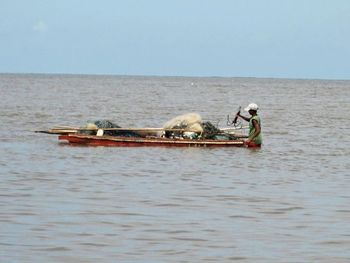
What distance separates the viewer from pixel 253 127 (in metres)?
18.7

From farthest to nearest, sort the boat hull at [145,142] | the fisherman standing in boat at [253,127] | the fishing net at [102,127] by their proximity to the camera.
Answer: the fishing net at [102,127], the boat hull at [145,142], the fisherman standing in boat at [253,127]

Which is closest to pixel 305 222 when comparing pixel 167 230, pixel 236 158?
pixel 167 230

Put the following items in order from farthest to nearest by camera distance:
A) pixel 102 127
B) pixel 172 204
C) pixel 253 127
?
pixel 102 127 → pixel 253 127 → pixel 172 204

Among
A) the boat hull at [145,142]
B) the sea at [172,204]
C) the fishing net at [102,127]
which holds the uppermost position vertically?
the fishing net at [102,127]

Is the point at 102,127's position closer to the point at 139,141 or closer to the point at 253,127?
the point at 139,141

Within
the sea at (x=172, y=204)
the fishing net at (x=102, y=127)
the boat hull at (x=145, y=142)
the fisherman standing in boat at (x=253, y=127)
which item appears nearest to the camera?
the sea at (x=172, y=204)

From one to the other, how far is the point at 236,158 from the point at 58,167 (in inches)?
143

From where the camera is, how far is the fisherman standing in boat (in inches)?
722

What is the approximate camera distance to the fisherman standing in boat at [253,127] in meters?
18.3

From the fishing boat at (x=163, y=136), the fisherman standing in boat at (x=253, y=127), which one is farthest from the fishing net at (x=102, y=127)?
the fisherman standing in boat at (x=253, y=127)

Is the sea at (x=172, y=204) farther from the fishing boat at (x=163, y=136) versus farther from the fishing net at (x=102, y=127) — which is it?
the fishing net at (x=102, y=127)

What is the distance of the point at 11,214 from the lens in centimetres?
1017

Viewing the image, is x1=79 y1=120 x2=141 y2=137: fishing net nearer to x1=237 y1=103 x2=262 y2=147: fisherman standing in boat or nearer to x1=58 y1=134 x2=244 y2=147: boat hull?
x1=58 y1=134 x2=244 y2=147: boat hull

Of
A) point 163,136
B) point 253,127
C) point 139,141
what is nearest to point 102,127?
point 139,141
